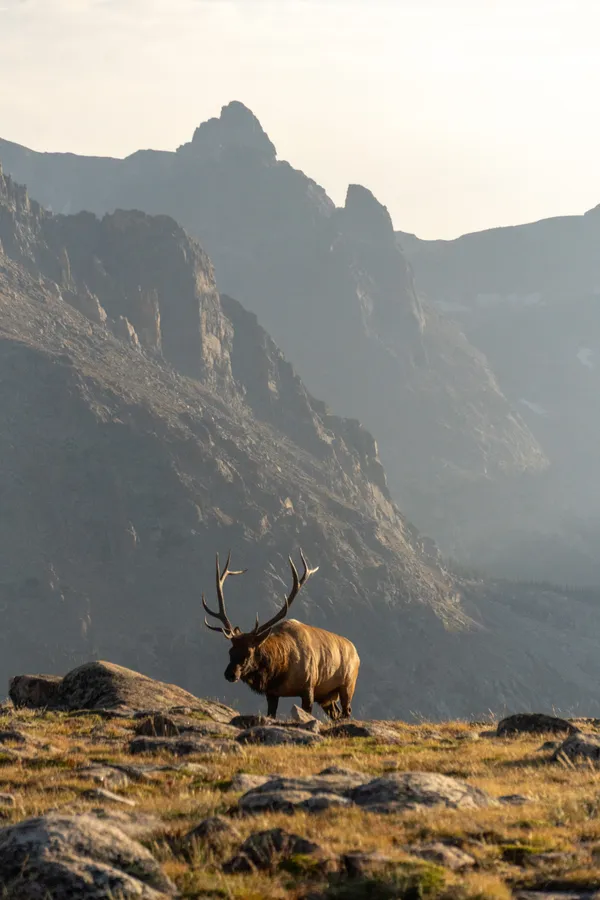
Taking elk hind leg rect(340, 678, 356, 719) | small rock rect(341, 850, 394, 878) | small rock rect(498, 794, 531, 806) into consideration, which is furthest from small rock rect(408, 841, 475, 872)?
elk hind leg rect(340, 678, 356, 719)

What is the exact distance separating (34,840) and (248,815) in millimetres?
2875

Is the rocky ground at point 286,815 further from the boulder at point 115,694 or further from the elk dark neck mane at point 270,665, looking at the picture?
the boulder at point 115,694

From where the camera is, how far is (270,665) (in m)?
23.8

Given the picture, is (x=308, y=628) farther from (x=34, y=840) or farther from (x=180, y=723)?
(x=34, y=840)

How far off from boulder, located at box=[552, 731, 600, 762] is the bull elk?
26.3 feet

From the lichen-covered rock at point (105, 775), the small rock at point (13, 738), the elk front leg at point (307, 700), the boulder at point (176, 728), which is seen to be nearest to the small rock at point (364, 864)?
the lichen-covered rock at point (105, 775)

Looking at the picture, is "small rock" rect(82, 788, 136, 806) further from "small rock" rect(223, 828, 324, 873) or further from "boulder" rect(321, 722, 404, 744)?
"boulder" rect(321, 722, 404, 744)

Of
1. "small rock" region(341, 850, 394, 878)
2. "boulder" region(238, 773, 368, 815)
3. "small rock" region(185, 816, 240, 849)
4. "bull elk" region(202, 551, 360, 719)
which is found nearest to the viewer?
"small rock" region(341, 850, 394, 878)

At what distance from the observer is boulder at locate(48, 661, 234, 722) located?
24.3 metres

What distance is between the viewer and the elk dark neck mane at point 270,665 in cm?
2373

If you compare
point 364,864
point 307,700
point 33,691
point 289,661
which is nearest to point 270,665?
point 289,661

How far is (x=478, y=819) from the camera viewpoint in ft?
34.7

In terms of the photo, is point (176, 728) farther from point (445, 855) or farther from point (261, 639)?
point (445, 855)

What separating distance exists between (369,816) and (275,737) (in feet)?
25.8
